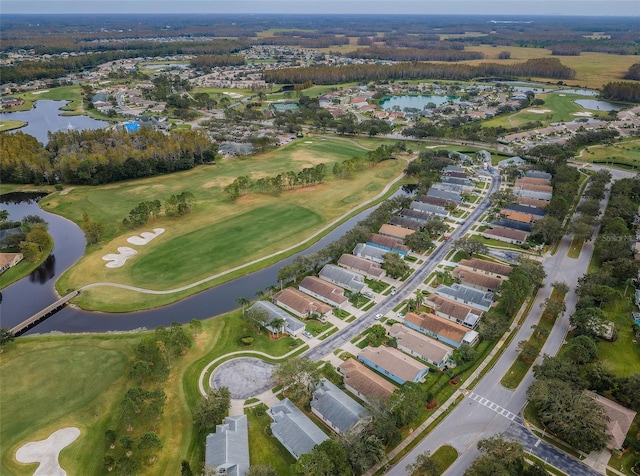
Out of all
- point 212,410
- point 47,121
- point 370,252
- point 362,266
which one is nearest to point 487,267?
point 370,252

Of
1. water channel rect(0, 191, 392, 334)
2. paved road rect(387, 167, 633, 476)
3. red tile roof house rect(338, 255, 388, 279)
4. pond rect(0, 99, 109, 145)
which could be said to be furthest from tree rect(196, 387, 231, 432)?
pond rect(0, 99, 109, 145)

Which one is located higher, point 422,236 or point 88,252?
point 422,236

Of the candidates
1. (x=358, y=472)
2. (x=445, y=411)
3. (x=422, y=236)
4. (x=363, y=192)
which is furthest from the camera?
(x=363, y=192)

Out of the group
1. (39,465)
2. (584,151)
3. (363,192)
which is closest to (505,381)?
(39,465)

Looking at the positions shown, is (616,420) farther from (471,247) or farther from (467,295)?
(471,247)

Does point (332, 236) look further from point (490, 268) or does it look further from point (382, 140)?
point (382, 140)

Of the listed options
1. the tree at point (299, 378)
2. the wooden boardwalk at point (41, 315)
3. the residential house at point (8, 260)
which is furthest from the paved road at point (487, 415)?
the residential house at point (8, 260)
